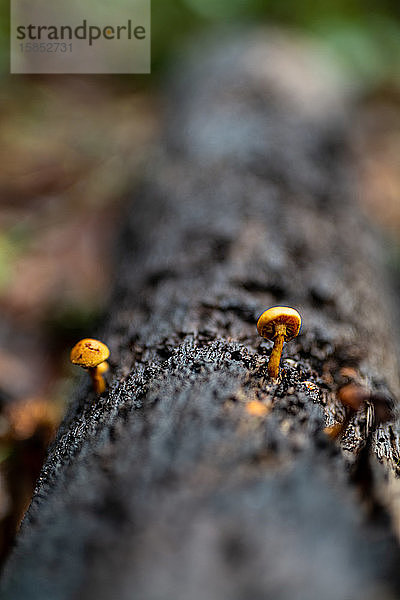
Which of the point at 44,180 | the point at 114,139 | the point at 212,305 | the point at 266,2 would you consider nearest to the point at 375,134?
the point at 266,2

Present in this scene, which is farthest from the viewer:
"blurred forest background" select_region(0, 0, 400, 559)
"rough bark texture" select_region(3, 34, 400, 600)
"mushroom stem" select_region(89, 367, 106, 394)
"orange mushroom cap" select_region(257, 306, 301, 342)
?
"blurred forest background" select_region(0, 0, 400, 559)

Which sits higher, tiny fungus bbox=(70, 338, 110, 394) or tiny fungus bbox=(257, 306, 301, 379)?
tiny fungus bbox=(257, 306, 301, 379)

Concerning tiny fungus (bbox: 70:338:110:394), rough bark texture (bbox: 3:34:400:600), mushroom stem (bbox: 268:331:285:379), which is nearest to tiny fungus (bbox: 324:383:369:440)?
rough bark texture (bbox: 3:34:400:600)

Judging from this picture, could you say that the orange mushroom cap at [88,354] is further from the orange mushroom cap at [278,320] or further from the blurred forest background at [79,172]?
the blurred forest background at [79,172]

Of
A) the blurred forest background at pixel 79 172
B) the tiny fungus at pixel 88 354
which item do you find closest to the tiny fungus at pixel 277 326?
the tiny fungus at pixel 88 354

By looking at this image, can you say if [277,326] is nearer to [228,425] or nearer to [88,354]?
[228,425]

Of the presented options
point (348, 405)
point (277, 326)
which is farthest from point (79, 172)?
point (348, 405)

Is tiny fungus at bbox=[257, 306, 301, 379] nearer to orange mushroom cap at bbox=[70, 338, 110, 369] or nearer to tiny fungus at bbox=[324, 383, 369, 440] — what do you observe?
tiny fungus at bbox=[324, 383, 369, 440]
